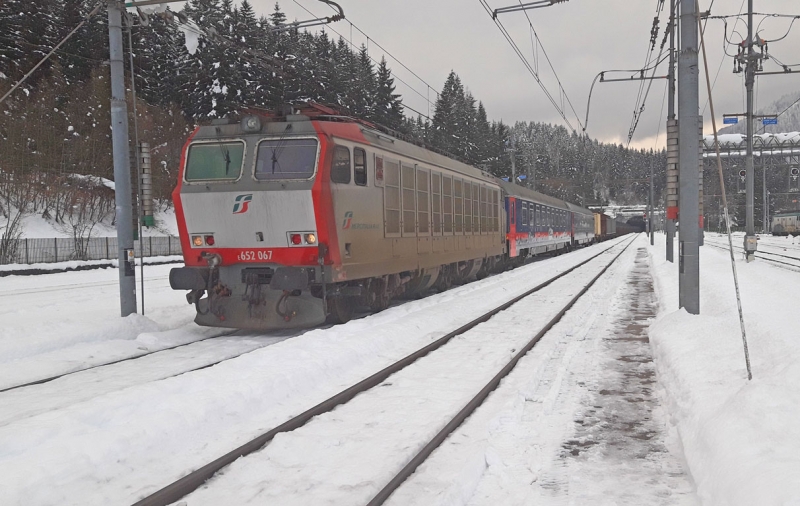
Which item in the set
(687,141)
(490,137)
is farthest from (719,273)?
(490,137)

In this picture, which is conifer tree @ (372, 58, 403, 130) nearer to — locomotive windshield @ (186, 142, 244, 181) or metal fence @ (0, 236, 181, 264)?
metal fence @ (0, 236, 181, 264)

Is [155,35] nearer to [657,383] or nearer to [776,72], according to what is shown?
[776,72]

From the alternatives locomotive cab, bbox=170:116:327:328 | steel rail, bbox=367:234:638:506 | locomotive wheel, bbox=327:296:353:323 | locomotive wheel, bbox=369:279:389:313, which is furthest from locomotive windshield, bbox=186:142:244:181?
steel rail, bbox=367:234:638:506

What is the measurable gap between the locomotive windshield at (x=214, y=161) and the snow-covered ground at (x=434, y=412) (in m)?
2.79

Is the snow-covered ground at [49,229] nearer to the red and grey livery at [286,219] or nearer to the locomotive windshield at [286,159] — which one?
the red and grey livery at [286,219]

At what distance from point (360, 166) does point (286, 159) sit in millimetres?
1389

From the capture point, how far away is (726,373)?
21.2ft

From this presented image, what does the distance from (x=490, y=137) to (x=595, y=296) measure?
7400 cm

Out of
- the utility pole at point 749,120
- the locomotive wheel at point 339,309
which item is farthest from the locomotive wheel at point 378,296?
the utility pole at point 749,120

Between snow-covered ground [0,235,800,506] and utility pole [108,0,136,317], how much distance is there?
72 centimetres

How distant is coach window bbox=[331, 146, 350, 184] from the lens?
34.7 feet

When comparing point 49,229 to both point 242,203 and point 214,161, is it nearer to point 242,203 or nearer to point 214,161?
point 214,161

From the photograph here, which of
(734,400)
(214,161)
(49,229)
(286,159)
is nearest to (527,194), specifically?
(286,159)

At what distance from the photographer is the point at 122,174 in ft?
37.7
